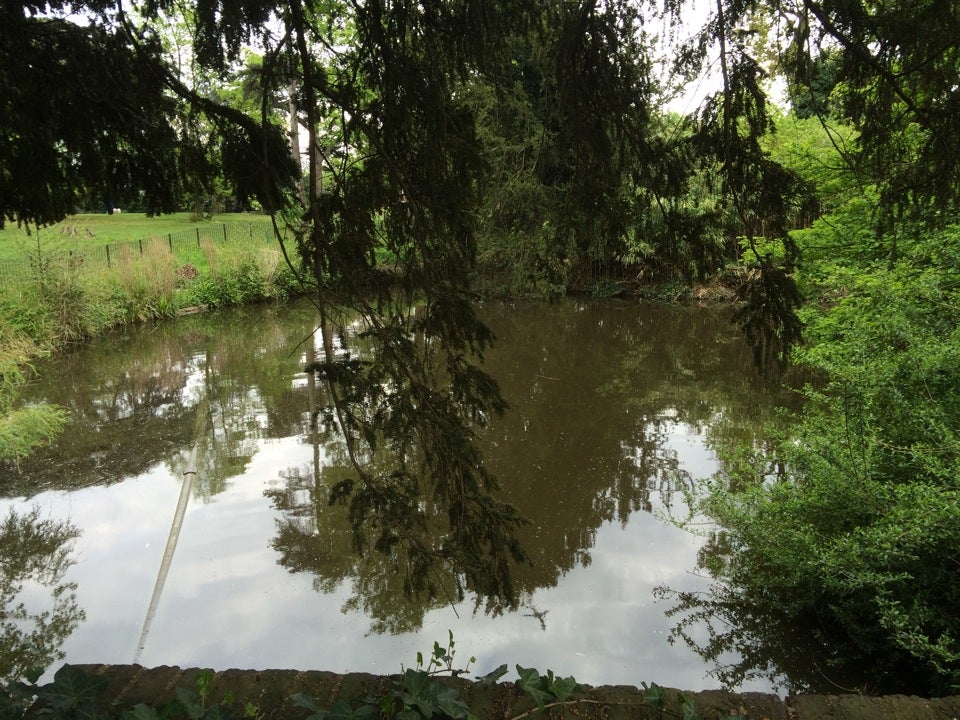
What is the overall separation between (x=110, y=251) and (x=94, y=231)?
25.1ft

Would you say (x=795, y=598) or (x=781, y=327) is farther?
(x=795, y=598)

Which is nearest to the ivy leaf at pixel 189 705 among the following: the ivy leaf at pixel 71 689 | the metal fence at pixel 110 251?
the ivy leaf at pixel 71 689

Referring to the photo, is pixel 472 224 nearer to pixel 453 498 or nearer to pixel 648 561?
pixel 453 498

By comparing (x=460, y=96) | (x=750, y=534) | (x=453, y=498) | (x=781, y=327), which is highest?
(x=460, y=96)

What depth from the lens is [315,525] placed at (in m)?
7.49

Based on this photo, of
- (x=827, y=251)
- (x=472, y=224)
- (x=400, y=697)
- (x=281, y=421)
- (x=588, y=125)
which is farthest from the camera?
(x=281, y=421)

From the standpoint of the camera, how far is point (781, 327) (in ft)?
10.6

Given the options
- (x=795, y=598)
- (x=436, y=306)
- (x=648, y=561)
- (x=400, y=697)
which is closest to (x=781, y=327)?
(x=436, y=306)

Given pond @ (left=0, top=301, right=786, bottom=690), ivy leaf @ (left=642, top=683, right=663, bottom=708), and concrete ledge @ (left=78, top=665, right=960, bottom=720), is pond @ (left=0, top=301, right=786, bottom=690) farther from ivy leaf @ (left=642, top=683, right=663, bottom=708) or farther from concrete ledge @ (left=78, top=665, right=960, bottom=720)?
ivy leaf @ (left=642, top=683, right=663, bottom=708)

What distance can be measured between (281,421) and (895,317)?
27.2ft

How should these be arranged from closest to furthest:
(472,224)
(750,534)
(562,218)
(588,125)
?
(472,224) → (588,125) → (562,218) → (750,534)

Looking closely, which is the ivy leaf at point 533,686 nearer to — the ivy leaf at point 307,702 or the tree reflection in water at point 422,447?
the tree reflection in water at point 422,447

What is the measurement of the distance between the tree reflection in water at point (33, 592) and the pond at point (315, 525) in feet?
0.10

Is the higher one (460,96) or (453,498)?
(460,96)
